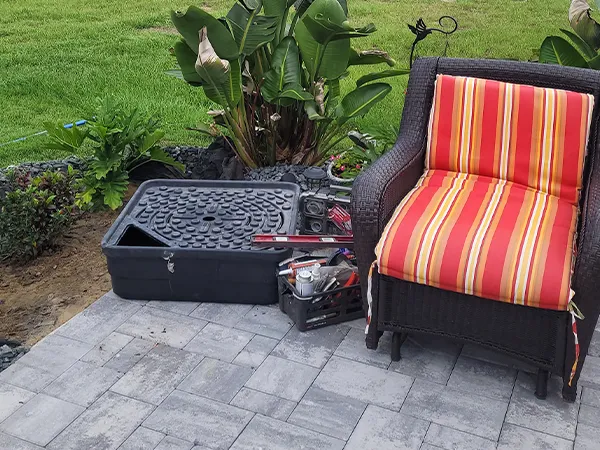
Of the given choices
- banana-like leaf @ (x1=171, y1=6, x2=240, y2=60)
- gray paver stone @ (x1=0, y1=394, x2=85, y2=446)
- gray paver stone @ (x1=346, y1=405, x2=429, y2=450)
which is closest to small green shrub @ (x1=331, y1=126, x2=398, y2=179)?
banana-like leaf @ (x1=171, y1=6, x2=240, y2=60)

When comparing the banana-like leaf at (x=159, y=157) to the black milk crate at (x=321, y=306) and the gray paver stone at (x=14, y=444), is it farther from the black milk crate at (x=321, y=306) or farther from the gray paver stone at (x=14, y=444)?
the gray paver stone at (x=14, y=444)

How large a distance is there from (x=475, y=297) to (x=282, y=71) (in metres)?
2.01

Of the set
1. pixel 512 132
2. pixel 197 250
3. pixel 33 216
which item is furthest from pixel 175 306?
pixel 512 132

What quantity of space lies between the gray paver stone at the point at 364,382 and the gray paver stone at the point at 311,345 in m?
0.07

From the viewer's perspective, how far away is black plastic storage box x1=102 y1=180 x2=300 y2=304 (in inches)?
142

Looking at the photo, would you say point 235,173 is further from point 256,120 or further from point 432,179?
point 432,179

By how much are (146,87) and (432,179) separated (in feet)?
13.0

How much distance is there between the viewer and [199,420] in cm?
296

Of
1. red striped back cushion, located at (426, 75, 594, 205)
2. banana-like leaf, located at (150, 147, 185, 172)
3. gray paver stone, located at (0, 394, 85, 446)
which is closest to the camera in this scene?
gray paver stone, located at (0, 394, 85, 446)

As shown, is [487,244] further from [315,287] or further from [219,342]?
[219,342]

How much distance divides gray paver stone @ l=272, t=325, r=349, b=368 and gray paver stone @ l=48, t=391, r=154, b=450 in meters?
0.67

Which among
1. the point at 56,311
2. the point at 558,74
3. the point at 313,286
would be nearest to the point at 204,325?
the point at 313,286

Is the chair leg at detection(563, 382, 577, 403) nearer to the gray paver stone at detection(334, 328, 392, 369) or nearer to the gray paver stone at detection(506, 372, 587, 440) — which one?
the gray paver stone at detection(506, 372, 587, 440)

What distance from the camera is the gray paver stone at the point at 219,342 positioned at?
336 cm
